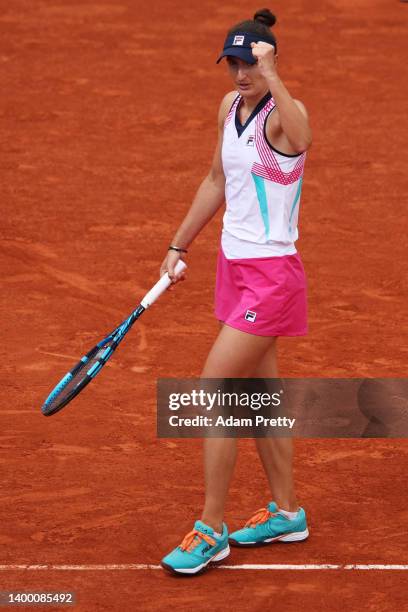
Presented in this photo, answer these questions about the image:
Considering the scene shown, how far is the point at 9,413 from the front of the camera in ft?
30.0

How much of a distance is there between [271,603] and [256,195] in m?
1.98

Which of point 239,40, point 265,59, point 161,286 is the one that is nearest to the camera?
point 265,59

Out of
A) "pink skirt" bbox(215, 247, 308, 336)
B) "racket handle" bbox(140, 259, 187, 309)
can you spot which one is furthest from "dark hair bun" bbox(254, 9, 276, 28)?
"racket handle" bbox(140, 259, 187, 309)

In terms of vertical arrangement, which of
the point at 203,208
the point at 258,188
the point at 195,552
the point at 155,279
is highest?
the point at 258,188

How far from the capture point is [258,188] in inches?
271

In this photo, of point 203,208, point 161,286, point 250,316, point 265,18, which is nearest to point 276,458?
point 250,316

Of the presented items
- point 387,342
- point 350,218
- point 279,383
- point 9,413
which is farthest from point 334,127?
point 279,383

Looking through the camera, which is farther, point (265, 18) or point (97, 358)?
point (97, 358)

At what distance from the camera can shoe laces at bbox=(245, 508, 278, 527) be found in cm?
753

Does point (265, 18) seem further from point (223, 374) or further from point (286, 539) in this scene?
point (286, 539)

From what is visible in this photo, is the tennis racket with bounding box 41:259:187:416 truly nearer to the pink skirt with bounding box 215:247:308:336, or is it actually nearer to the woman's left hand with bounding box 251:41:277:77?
the pink skirt with bounding box 215:247:308:336

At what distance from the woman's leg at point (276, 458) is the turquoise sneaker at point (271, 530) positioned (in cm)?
6

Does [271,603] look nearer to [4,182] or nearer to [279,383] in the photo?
[279,383]

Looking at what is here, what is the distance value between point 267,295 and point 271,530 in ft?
4.39
